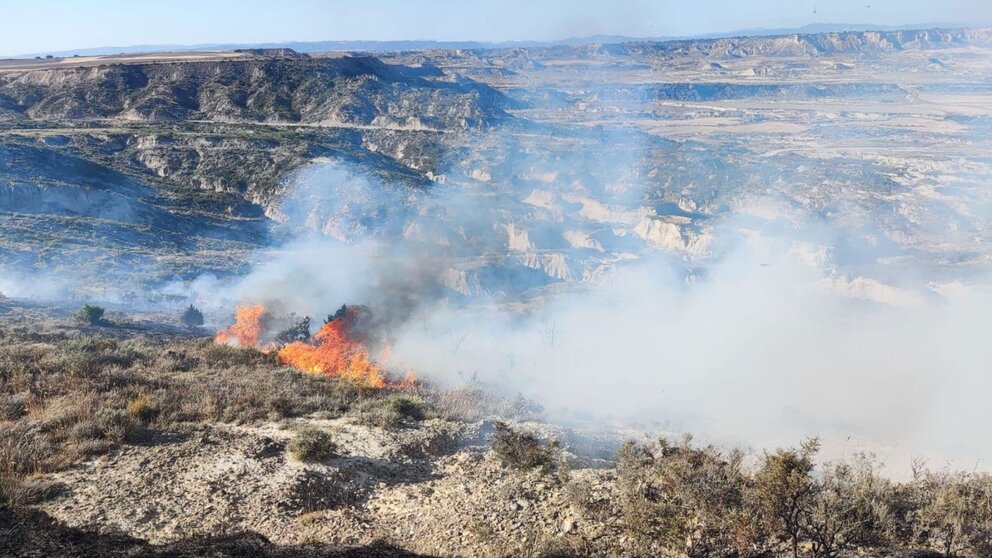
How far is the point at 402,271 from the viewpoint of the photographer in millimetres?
30828

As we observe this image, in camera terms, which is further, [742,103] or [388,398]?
[742,103]

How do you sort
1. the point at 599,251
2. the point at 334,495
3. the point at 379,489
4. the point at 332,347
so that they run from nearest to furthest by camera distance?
the point at 334,495 < the point at 379,489 < the point at 332,347 < the point at 599,251

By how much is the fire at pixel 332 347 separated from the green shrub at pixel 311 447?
420 centimetres

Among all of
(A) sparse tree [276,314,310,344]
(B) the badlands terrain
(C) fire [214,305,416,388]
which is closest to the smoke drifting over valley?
(B) the badlands terrain

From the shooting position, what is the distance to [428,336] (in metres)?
21.1

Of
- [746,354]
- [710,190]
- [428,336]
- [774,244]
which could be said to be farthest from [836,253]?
[428,336]

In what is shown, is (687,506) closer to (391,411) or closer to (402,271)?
(391,411)

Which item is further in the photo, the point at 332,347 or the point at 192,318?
the point at 192,318

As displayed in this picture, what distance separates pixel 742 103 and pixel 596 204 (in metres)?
74.5

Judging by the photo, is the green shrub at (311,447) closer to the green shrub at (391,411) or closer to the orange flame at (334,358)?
the green shrub at (391,411)

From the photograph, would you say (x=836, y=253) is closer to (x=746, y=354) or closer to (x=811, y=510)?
(x=746, y=354)

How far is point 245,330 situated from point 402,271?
11831 millimetres

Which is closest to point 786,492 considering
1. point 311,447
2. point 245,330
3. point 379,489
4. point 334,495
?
point 379,489

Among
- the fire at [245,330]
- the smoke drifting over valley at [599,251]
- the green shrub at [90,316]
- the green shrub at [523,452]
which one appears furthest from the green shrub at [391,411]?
the green shrub at [90,316]
